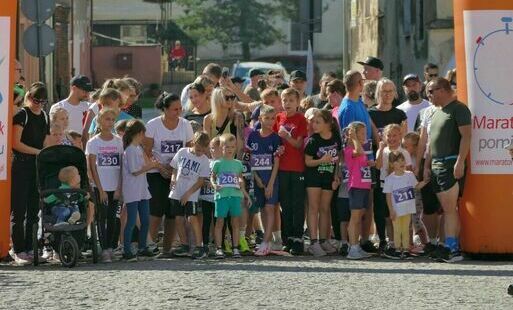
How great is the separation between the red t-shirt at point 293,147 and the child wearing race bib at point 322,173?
0.47ft

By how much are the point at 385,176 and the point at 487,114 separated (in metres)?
1.32

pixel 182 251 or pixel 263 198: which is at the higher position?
pixel 263 198

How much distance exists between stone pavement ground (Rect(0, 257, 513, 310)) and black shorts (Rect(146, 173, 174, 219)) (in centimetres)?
96

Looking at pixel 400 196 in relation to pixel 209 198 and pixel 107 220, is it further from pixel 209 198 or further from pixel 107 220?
pixel 107 220

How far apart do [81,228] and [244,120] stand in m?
2.95

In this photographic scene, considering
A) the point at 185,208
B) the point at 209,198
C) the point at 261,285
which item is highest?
the point at 209,198

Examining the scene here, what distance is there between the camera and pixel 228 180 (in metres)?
16.8

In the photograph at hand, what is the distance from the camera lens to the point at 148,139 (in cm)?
1738

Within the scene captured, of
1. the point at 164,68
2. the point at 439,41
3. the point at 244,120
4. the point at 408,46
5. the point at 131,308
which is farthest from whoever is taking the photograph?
the point at 164,68

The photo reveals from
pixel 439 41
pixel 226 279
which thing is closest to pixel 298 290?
pixel 226 279

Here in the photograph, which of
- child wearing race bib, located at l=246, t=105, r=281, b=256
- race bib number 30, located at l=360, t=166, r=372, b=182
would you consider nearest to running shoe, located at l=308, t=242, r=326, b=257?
child wearing race bib, located at l=246, t=105, r=281, b=256

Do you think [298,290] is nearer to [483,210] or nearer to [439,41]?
[483,210]

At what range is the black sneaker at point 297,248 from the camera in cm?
1705

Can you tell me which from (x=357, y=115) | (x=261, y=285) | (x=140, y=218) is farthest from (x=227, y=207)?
(x=261, y=285)
